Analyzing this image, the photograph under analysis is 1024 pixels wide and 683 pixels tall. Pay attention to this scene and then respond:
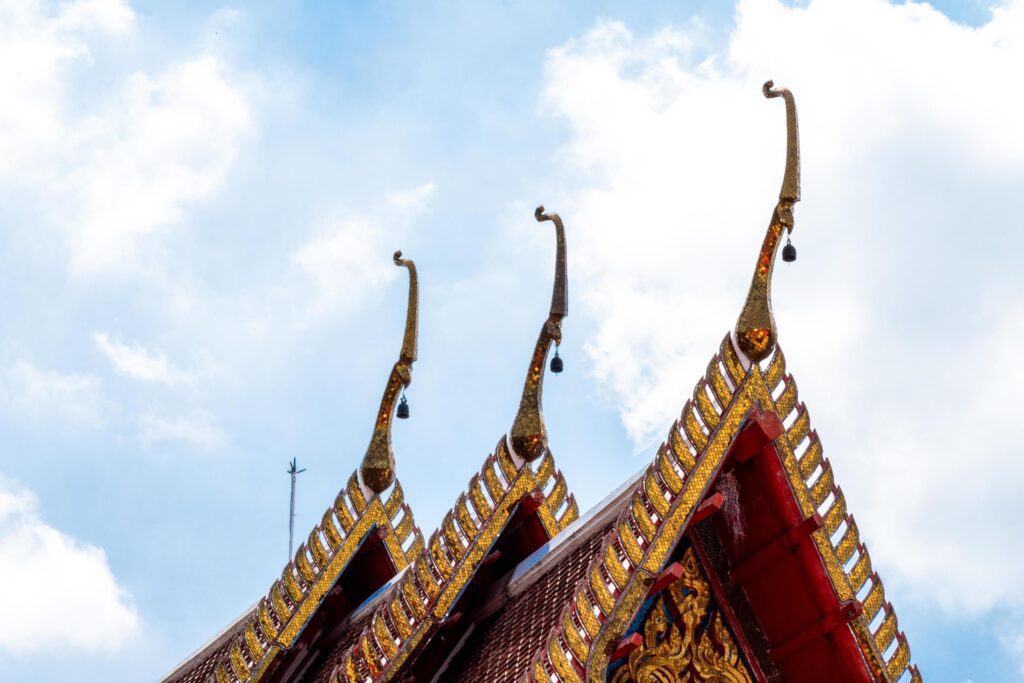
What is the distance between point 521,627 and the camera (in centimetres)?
1079

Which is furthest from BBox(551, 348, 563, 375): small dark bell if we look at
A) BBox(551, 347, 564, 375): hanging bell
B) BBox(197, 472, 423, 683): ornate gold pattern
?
BBox(197, 472, 423, 683): ornate gold pattern

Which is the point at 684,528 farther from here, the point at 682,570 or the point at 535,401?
the point at 535,401

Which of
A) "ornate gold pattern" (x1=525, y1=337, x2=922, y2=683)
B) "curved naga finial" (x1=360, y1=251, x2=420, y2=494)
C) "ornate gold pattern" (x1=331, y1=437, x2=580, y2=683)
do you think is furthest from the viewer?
"curved naga finial" (x1=360, y1=251, x2=420, y2=494)

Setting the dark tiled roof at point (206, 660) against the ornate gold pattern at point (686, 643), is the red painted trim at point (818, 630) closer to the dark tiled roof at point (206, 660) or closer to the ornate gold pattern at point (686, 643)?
the ornate gold pattern at point (686, 643)

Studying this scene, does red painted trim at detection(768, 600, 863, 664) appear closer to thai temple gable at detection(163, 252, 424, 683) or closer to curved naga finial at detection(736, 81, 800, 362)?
curved naga finial at detection(736, 81, 800, 362)

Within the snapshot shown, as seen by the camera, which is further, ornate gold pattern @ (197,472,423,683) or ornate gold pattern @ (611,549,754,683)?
ornate gold pattern @ (197,472,423,683)

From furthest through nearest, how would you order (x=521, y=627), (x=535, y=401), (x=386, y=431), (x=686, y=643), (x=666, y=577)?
(x=386, y=431), (x=535, y=401), (x=521, y=627), (x=686, y=643), (x=666, y=577)

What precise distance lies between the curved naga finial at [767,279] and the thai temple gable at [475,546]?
1.66 m

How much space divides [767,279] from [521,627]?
7.34 ft

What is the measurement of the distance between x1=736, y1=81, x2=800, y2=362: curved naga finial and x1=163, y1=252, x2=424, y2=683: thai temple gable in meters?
3.09

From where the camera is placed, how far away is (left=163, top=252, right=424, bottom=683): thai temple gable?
1216 cm

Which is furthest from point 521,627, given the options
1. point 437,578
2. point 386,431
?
point 386,431

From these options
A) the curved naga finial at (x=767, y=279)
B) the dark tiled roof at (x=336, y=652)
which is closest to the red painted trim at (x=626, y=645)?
the curved naga finial at (x=767, y=279)

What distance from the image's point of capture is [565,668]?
9.56 meters
